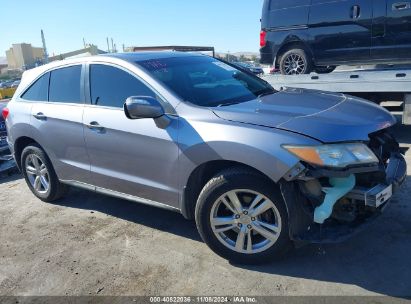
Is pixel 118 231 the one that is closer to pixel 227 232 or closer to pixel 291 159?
pixel 227 232

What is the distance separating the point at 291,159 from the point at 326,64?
5.10 meters

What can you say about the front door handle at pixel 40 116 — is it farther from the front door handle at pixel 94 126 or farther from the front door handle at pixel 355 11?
the front door handle at pixel 355 11

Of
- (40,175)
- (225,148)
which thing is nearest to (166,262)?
(225,148)

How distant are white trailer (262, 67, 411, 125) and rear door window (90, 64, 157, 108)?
10.4 ft

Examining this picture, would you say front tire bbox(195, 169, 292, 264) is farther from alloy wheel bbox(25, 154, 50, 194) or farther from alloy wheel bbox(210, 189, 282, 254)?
alloy wheel bbox(25, 154, 50, 194)

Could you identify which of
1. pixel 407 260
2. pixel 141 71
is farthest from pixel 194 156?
pixel 407 260

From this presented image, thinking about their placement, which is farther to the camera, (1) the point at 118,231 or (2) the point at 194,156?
(1) the point at 118,231

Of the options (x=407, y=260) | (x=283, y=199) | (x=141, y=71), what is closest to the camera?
(x=283, y=199)

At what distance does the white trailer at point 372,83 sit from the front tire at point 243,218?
3.54 m

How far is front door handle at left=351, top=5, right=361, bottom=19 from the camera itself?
6574mm

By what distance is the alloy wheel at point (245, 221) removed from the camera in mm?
3084

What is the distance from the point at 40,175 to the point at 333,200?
3.61m

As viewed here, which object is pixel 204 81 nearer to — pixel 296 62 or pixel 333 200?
pixel 333 200

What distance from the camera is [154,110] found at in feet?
10.6
